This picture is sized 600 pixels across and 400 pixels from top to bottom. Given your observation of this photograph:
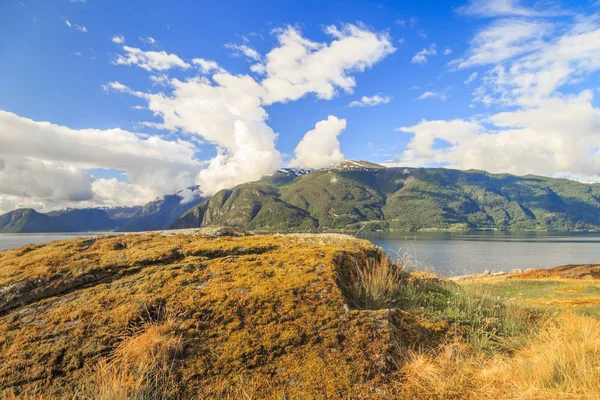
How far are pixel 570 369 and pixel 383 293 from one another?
2720mm

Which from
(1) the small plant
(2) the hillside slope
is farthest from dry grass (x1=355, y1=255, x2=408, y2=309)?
(1) the small plant

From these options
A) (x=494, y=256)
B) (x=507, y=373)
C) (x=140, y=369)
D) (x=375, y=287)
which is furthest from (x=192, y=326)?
(x=494, y=256)

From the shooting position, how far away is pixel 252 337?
4000 mm

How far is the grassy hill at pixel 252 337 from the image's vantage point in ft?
11.4

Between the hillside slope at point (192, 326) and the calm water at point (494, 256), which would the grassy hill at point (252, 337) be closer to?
the hillside slope at point (192, 326)

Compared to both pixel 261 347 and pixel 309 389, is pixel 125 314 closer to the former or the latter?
pixel 261 347

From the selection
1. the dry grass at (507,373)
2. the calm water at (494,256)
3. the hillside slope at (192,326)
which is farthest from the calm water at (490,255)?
the hillside slope at (192,326)

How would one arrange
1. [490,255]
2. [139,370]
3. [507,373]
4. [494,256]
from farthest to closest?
1. [490,255]
2. [494,256]
3. [507,373]
4. [139,370]

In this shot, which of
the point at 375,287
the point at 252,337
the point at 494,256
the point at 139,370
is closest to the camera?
the point at 139,370

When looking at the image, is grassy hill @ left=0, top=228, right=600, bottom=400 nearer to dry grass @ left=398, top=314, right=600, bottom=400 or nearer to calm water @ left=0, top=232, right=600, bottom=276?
dry grass @ left=398, top=314, right=600, bottom=400

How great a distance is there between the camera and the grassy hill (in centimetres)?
346

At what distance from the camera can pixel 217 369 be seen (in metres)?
3.64

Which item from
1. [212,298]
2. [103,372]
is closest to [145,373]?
[103,372]

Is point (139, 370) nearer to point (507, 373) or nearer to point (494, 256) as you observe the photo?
point (507, 373)
